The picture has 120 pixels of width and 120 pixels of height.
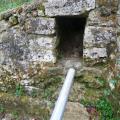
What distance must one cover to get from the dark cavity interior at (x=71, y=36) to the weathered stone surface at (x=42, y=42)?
25 cm

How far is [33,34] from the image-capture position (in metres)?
4.80

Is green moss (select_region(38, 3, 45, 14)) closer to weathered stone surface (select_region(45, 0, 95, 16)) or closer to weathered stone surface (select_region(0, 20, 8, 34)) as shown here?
weathered stone surface (select_region(45, 0, 95, 16))

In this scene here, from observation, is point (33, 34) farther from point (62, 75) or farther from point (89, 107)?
point (89, 107)

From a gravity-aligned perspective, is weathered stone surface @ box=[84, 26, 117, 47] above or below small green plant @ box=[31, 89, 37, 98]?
above

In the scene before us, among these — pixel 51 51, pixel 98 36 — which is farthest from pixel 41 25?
pixel 98 36

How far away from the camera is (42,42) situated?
4.79 meters

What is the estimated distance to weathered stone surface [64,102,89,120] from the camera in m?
4.68

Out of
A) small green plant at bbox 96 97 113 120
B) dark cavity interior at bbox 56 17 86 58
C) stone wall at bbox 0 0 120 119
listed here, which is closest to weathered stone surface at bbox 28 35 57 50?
stone wall at bbox 0 0 120 119

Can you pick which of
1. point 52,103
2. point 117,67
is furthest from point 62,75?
point 117,67

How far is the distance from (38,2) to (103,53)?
Answer: 997mm

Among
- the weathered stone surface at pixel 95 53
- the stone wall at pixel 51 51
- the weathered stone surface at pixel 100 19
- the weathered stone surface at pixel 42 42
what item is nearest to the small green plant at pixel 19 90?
the stone wall at pixel 51 51

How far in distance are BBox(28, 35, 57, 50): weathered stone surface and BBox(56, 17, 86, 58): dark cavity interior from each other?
0.25 m

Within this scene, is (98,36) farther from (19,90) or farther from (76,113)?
(19,90)

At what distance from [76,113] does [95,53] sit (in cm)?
76
